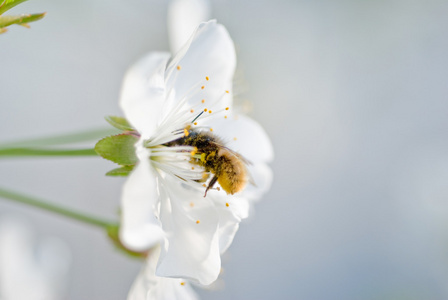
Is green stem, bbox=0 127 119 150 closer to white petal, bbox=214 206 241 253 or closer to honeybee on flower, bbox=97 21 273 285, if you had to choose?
honeybee on flower, bbox=97 21 273 285

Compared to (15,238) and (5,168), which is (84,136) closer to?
(15,238)

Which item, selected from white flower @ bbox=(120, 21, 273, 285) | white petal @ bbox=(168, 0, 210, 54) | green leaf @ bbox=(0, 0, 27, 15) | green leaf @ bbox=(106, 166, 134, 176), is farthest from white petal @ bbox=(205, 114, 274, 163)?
green leaf @ bbox=(0, 0, 27, 15)

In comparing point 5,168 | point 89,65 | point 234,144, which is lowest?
point 5,168

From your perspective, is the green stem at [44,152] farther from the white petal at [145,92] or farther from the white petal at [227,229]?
the white petal at [227,229]

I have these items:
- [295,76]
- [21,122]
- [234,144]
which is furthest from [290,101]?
[234,144]

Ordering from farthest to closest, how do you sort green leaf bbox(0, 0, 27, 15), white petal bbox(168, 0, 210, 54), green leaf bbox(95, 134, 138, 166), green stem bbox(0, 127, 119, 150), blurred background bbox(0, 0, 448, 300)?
blurred background bbox(0, 0, 448, 300), white petal bbox(168, 0, 210, 54), green stem bbox(0, 127, 119, 150), green leaf bbox(95, 134, 138, 166), green leaf bbox(0, 0, 27, 15)
